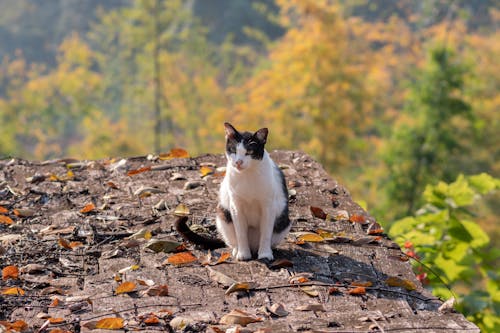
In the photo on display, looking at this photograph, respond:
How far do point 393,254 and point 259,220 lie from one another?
83cm

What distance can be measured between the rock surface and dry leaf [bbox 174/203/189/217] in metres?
0.06

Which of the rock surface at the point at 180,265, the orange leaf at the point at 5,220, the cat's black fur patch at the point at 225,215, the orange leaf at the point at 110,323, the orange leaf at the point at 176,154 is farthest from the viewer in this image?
the orange leaf at the point at 176,154

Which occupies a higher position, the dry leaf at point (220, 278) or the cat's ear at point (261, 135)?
the cat's ear at point (261, 135)

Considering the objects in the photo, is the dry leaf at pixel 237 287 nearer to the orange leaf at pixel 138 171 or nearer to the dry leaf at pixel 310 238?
the dry leaf at pixel 310 238

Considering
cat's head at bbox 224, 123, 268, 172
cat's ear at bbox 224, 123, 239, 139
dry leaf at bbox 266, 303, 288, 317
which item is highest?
cat's ear at bbox 224, 123, 239, 139

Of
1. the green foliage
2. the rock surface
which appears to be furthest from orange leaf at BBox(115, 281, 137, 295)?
the green foliage

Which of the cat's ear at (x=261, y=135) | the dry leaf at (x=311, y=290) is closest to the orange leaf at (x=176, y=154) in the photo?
the cat's ear at (x=261, y=135)

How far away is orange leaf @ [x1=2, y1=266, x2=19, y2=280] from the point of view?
3.96 m

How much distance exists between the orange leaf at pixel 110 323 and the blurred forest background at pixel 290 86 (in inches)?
177

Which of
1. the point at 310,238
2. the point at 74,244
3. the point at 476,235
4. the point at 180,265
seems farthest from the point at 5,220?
the point at 476,235

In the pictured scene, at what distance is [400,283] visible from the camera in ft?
12.7

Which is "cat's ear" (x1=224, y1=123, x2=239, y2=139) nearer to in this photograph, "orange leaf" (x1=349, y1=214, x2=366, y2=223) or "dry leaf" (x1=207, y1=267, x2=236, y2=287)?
"dry leaf" (x1=207, y1=267, x2=236, y2=287)

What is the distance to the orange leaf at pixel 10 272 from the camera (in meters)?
3.96

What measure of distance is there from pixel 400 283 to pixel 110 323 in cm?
155
